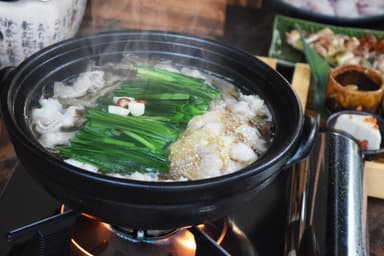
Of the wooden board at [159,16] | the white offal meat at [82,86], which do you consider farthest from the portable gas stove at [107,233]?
the wooden board at [159,16]

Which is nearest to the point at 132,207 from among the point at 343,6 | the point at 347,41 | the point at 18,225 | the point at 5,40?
the point at 18,225

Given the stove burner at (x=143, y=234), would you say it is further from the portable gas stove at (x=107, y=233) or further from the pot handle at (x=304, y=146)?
the pot handle at (x=304, y=146)

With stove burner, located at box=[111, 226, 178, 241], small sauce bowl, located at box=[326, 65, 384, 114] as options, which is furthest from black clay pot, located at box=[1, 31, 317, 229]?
small sauce bowl, located at box=[326, 65, 384, 114]

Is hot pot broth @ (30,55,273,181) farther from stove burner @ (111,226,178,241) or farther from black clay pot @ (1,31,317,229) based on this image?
stove burner @ (111,226,178,241)

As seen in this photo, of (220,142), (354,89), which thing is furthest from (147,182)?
(354,89)

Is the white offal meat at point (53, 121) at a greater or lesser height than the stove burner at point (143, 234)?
greater
